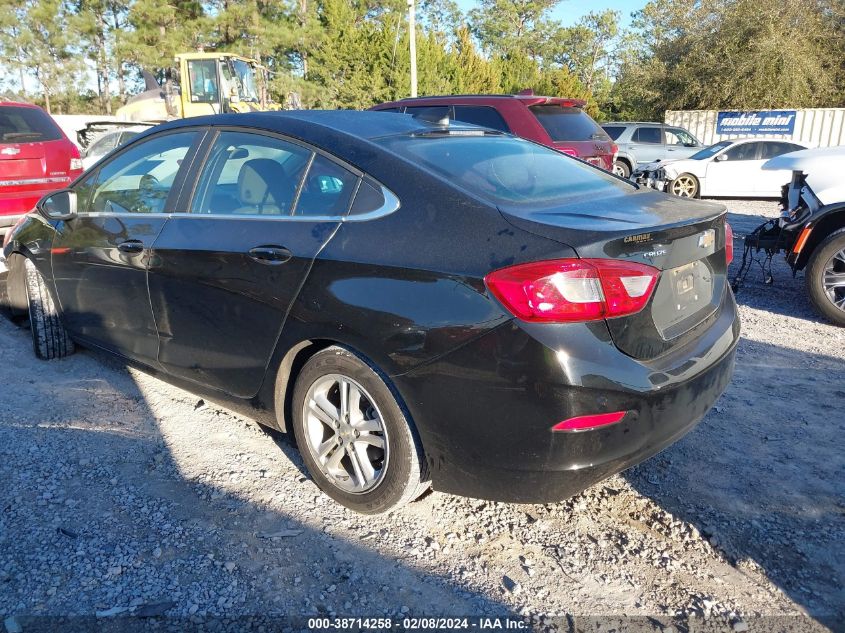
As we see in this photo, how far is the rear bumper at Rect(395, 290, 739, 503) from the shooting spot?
7.27ft

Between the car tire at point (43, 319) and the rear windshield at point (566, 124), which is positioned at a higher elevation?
the rear windshield at point (566, 124)

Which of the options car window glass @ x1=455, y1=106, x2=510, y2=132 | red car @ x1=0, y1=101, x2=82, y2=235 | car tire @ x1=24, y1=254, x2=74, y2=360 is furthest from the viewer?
car window glass @ x1=455, y1=106, x2=510, y2=132

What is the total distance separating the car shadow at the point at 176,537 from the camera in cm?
232

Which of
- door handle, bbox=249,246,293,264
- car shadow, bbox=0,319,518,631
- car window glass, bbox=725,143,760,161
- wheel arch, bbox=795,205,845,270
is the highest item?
car window glass, bbox=725,143,760,161

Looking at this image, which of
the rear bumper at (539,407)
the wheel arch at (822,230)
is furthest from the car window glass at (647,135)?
the rear bumper at (539,407)

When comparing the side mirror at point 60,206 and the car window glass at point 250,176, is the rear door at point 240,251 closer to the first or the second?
the car window glass at point 250,176

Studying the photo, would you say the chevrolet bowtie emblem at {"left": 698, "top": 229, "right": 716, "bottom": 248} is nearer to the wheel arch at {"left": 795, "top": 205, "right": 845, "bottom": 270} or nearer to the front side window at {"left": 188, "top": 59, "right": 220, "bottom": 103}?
the wheel arch at {"left": 795, "top": 205, "right": 845, "bottom": 270}

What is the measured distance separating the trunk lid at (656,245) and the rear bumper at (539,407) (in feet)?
0.34

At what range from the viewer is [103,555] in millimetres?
2566

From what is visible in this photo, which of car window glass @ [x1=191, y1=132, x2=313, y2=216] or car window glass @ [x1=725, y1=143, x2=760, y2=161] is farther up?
car window glass @ [x1=191, y1=132, x2=313, y2=216]

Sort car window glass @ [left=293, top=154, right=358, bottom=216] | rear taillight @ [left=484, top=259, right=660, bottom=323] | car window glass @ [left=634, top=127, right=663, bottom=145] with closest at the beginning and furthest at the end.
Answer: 1. rear taillight @ [left=484, top=259, right=660, bottom=323]
2. car window glass @ [left=293, top=154, right=358, bottom=216]
3. car window glass @ [left=634, top=127, right=663, bottom=145]

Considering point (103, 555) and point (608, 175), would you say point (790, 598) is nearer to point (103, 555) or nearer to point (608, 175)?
point (608, 175)

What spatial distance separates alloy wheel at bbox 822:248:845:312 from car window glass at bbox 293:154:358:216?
14.3 ft

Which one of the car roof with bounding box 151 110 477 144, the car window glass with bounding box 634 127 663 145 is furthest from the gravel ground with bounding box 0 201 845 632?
the car window glass with bounding box 634 127 663 145
